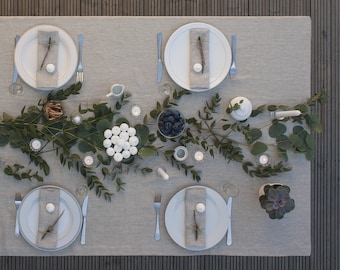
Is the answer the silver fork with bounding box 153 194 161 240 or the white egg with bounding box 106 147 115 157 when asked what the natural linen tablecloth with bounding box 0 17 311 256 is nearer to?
the silver fork with bounding box 153 194 161 240

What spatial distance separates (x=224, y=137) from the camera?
4.52ft

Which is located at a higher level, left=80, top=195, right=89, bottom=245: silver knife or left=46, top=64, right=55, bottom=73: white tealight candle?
left=46, top=64, right=55, bottom=73: white tealight candle

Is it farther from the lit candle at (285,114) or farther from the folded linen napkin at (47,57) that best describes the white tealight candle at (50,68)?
the lit candle at (285,114)

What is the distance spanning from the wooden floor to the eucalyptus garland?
1.48 feet

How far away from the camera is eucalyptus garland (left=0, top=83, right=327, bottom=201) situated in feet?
4.42

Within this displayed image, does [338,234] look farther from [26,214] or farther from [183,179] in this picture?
[26,214]

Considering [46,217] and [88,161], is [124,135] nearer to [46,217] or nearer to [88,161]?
[88,161]

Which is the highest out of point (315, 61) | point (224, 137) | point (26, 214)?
point (315, 61)

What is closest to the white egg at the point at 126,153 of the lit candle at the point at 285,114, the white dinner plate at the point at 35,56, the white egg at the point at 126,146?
the white egg at the point at 126,146

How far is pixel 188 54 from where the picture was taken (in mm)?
1387

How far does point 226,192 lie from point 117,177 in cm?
40

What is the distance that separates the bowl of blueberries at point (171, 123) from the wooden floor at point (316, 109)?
0.67 m

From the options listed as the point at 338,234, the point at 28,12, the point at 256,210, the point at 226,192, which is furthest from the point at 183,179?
the point at 28,12

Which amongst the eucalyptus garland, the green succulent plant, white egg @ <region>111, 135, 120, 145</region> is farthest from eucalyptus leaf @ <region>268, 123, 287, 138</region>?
white egg @ <region>111, 135, 120, 145</region>
